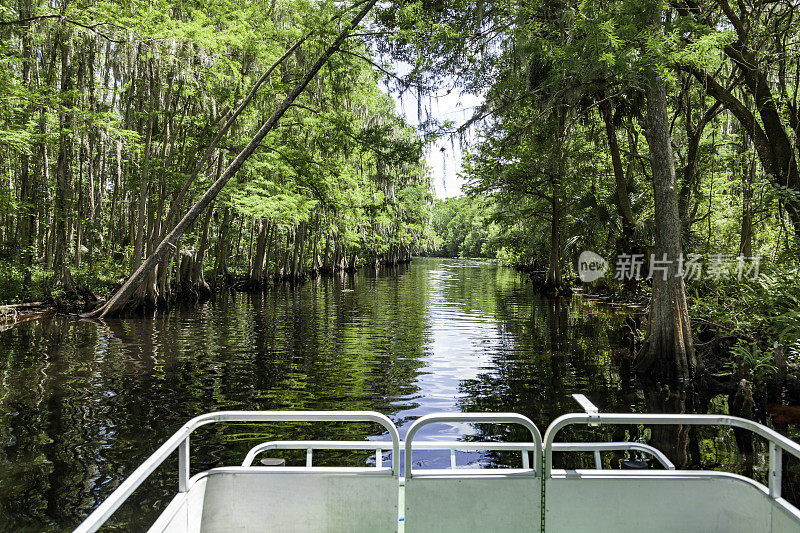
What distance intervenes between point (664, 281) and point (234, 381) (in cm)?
870

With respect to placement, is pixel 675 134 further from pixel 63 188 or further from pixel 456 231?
pixel 456 231

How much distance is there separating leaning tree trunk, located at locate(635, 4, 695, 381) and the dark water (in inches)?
35.8

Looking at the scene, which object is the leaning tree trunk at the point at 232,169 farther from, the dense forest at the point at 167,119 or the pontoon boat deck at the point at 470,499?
the pontoon boat deck at the point at 470,499

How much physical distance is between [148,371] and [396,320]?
986 cm

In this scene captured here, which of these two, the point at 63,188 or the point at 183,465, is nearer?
the point at 183,465

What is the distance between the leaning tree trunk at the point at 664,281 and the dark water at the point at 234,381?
0.91 meters

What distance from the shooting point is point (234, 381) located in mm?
10258

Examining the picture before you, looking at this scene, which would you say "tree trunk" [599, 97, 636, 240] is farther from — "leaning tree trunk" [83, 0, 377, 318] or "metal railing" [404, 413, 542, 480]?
"metal railing" [404, 413, 542, 480]

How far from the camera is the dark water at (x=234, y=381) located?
19.4 ft

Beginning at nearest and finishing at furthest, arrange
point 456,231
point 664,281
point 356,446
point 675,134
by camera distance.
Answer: point 356,446
point 664,281
point 675,134
point 456,231

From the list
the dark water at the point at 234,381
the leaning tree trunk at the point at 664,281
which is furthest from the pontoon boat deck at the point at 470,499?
the leaning tree trunk at the point at 664,281

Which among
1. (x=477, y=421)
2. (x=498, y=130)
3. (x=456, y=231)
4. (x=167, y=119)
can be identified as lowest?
(x=477, y=421)

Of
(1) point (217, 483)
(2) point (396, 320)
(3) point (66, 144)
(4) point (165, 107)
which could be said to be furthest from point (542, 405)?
(3) point (66, 144)

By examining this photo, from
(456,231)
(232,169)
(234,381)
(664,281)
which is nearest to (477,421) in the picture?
(234,381)
